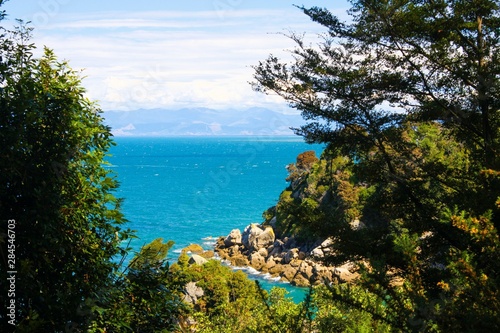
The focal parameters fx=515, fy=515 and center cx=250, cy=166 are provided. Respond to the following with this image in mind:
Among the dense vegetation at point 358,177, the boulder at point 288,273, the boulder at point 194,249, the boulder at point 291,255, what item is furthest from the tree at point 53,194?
the boulder at point 194,249

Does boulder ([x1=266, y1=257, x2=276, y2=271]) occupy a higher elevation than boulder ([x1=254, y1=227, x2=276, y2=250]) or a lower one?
lower

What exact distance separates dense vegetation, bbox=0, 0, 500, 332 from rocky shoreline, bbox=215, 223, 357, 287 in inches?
1029

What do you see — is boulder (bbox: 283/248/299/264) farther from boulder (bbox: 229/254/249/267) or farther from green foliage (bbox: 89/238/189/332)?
green foliage (bbox: 89/238/189/332)

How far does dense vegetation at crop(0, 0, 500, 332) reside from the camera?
543cm

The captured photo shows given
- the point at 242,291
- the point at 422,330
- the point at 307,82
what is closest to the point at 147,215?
the point at 242,291

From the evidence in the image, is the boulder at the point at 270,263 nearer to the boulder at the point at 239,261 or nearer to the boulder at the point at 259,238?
the boulder at the point at 239,261

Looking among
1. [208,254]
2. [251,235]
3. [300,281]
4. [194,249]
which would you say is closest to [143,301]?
[300,281]

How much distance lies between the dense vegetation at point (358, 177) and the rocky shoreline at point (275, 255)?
85.8ft

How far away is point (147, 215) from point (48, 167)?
6592 centimetres

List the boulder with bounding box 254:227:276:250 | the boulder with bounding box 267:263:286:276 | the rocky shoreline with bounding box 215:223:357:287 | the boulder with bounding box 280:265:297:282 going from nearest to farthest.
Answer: the rocky shoreline with bounding box 215:223:357:287 → the boulder with bounding box 280:265:297:282 → the boulder with bounding box 267:263:286:276 → the boulder with bounding box 254:227:276:250

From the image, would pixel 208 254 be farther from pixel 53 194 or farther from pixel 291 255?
pixel 53 194

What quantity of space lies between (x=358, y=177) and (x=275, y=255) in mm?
34257

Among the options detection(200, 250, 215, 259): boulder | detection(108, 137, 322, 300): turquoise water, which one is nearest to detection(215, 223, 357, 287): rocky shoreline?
detection(200, 250, 215, 259): boulder

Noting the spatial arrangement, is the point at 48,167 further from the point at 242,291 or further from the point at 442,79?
the point at 242,291
